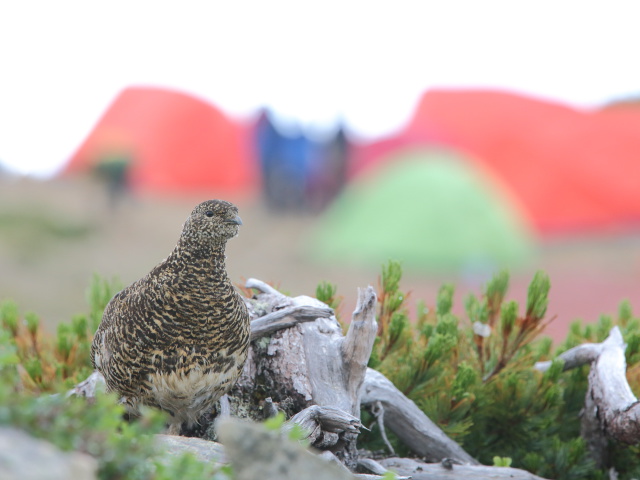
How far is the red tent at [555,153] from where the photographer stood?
16.1 m

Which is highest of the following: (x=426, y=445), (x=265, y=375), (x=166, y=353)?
(x=166, y=353)

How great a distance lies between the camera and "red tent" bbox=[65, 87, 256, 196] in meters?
17.8

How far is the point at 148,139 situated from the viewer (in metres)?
17.9

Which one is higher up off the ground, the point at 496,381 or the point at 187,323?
the point at 187,323

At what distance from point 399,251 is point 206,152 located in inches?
257

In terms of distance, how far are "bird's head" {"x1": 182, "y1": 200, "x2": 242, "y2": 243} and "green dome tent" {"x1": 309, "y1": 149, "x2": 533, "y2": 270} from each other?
38.4ft

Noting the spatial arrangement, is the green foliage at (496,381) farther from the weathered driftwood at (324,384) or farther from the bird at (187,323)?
the bird at (187,323)

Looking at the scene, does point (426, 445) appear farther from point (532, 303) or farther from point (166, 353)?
point (166, 353)

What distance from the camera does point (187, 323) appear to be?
82.4 inches

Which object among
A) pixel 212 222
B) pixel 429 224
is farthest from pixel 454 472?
pixel 429 224

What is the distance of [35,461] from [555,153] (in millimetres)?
16341

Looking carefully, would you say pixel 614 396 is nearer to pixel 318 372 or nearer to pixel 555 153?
pixel 318 372

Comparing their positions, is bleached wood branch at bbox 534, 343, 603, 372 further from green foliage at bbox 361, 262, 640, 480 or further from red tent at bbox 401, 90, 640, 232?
red tent at bbox 401, 90, 640, 232

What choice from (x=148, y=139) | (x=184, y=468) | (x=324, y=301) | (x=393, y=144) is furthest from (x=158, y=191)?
(x=184, y=468)
